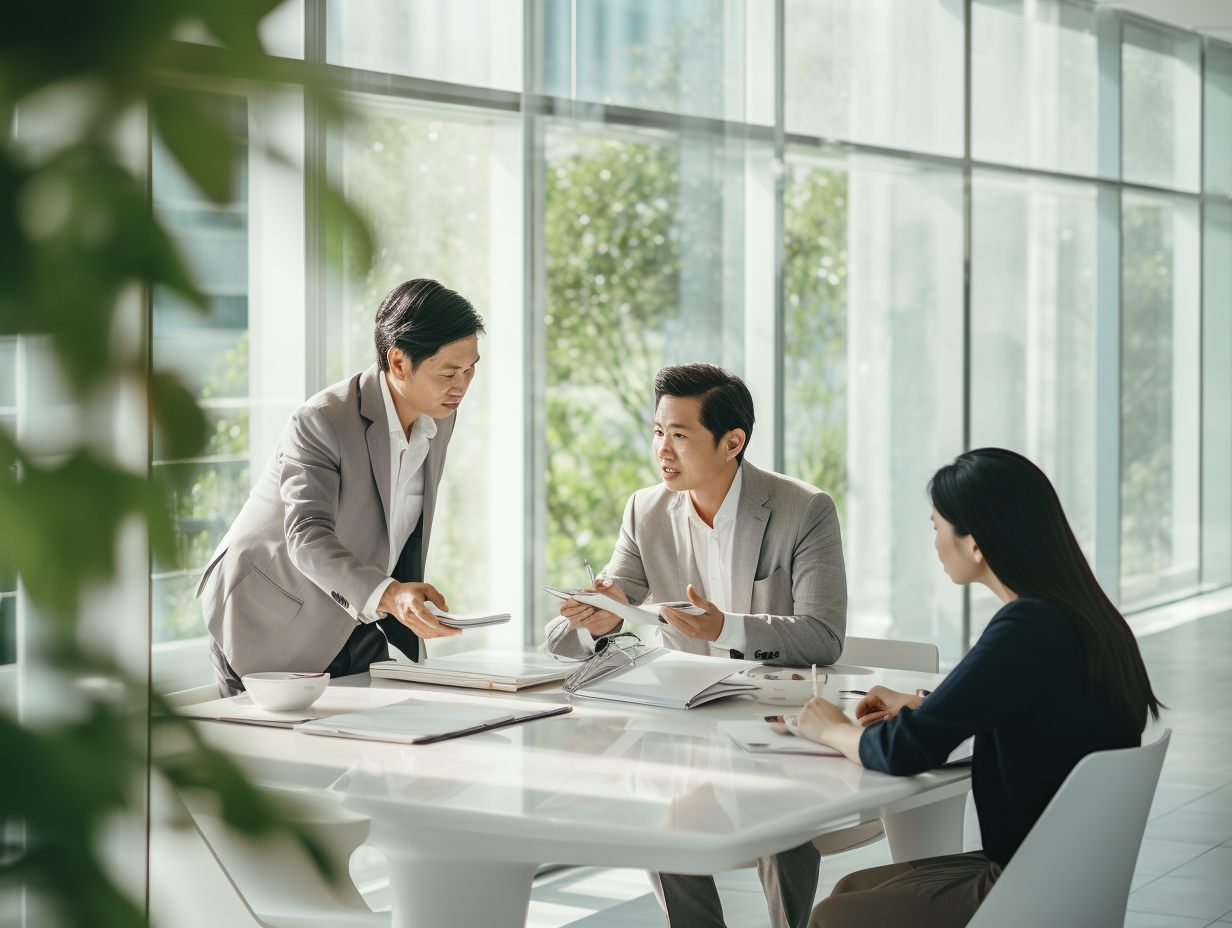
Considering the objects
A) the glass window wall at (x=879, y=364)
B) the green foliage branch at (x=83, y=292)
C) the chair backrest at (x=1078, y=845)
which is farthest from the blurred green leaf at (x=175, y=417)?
the glass window wall at (x=879, y=364)

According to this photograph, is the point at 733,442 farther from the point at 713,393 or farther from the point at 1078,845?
the point at 1078,845

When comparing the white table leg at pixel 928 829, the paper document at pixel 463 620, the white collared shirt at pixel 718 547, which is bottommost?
the white table leg at pixel 928 829

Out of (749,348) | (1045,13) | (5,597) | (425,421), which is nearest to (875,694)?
(425,421)

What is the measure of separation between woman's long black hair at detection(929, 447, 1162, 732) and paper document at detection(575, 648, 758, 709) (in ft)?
1.76

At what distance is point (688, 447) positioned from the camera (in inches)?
111

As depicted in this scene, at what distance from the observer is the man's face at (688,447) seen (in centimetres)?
281

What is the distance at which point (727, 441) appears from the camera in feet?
9.32

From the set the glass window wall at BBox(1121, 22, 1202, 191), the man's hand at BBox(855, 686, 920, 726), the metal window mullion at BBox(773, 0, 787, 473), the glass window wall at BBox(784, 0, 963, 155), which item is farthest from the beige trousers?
the glass window wall at BBox(1121, 22, 1202, 191)

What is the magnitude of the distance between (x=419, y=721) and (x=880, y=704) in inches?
28.9

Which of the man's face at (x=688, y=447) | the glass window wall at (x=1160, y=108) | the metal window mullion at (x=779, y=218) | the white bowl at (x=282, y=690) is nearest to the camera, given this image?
the white bowl at (x=282, y=690)

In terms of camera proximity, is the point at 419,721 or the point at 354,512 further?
the point at 354,512

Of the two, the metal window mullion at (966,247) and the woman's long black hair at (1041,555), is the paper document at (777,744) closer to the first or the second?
the woman's long black hair at (1041,555)

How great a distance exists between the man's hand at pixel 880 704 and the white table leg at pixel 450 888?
64 cm

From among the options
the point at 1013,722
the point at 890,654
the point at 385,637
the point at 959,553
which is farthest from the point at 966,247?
the point at 1013,722
